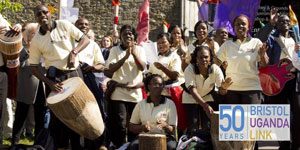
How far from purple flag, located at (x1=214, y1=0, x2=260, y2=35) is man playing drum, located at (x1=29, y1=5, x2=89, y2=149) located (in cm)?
241

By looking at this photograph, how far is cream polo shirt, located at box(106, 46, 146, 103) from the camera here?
783cm

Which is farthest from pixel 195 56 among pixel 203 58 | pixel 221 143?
pixel 221 143

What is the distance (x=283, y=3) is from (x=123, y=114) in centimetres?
1244

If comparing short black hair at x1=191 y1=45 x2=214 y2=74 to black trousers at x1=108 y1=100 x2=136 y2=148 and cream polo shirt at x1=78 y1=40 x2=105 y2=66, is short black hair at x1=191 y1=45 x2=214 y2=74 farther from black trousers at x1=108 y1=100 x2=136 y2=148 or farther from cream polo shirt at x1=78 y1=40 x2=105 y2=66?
cream polo shirt at x1=78 y1=40 x2=105 y2=66

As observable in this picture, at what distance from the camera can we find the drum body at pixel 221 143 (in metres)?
6.69

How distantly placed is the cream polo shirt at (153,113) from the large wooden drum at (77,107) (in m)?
0.45

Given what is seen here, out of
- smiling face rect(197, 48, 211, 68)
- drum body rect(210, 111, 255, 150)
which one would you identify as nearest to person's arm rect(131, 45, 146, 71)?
smiling face rect(197, 48, 211, 68)

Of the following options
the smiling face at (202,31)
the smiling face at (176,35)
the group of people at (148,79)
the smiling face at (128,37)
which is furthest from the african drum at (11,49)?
the smiling face at (202,31)

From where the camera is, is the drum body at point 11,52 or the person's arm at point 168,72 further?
the person's arm at point 168,72

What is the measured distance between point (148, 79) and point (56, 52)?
108 centimetres

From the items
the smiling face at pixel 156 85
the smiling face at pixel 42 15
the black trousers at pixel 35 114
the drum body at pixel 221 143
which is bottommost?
the black trousers at pixel 35 114

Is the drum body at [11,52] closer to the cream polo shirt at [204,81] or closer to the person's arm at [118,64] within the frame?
the person's arm at [118,64]

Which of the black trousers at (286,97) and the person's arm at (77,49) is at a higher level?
the person's arm at (77,49)

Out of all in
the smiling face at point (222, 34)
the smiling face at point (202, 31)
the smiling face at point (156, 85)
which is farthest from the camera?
the smiling face at point (222, 34)
